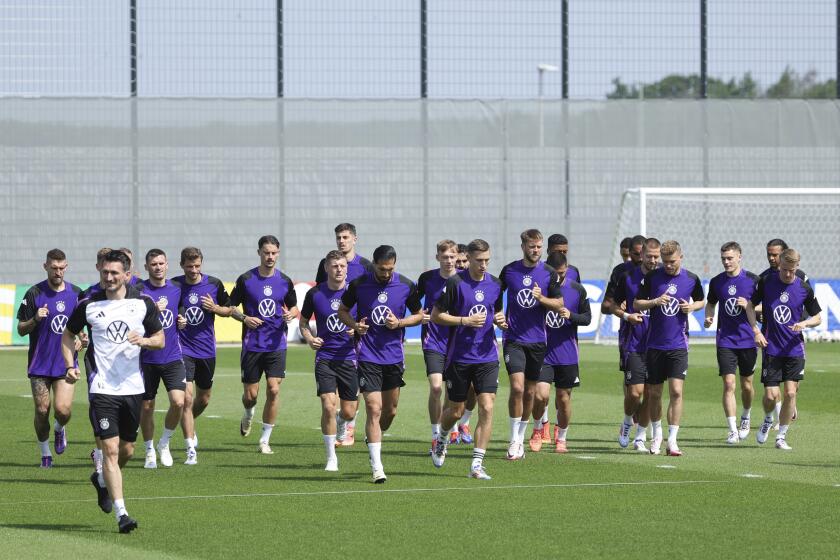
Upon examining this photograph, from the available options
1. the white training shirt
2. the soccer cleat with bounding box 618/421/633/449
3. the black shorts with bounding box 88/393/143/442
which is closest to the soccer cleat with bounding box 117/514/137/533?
the black shorts with bounding box 88/393/143/442

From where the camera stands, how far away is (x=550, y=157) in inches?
1507

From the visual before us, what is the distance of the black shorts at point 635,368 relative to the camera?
52.0 ft

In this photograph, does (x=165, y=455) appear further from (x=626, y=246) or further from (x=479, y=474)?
(x=626, y=246)

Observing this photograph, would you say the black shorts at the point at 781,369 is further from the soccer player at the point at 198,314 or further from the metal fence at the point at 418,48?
the metal fence at the point at 418,48

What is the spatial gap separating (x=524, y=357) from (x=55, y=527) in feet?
17.9

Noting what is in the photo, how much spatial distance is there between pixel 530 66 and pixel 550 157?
2.26m

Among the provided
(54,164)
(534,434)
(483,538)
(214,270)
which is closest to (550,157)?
(214,270)

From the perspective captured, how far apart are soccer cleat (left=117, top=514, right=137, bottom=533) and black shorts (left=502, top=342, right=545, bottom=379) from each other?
5.10 meters

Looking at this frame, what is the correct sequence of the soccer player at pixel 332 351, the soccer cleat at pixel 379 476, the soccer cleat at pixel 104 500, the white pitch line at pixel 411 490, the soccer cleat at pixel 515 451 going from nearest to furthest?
1. the soccer cleat at pixel 104 500
2. the white pitch line at pixel 411 490
3. the soccer cleat at pixel 379 476
4. the soccer player at pixel 332 351
5. the soccer cleat at pixel 515 451

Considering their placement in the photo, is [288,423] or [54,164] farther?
[54,164]

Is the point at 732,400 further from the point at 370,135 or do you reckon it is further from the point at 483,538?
the point at 370,135

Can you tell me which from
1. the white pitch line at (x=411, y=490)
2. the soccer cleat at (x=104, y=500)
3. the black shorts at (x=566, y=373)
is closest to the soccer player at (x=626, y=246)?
the black shorts at (x=566, y=373)

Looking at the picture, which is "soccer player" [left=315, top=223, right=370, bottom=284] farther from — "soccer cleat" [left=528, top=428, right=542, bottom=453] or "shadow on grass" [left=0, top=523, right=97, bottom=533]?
"shadow on grass" [left=0, top=523, right=97, bottom=533]

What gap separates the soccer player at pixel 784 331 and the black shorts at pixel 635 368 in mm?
1181
